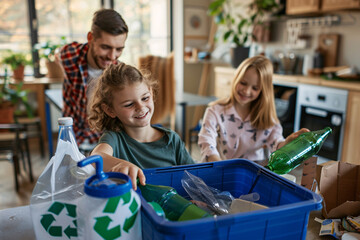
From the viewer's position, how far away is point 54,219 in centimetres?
56

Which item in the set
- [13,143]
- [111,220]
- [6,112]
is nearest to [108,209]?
[111,220]

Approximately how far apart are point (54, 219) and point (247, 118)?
116 centimetres

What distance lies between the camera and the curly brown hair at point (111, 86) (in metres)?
0.98

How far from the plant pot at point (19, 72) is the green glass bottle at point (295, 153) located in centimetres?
394

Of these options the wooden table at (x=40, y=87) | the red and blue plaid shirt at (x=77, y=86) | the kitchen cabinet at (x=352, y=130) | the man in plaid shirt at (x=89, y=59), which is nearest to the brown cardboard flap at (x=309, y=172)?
the man in plaid shirt at (x=89, y=59)

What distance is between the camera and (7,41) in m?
4.12

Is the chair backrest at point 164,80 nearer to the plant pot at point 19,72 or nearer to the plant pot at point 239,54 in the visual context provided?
the plant pot at point 239,54

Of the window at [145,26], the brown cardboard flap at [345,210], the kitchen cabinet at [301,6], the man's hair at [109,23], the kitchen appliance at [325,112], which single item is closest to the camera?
the brown cardboard flap at [345,210]

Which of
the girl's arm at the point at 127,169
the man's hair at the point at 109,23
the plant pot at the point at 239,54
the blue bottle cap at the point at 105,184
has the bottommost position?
the girl's arm at the point at 127,169

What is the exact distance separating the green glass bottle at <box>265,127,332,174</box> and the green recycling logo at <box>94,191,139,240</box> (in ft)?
1.45

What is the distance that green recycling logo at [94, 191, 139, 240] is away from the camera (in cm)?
47

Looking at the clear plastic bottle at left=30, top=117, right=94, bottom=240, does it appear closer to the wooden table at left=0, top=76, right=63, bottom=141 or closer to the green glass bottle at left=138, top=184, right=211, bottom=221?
the green glass bottle at left=138, top=184, right=211, bottom=221

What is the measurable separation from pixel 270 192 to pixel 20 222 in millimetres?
578

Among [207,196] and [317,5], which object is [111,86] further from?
[317,5]
